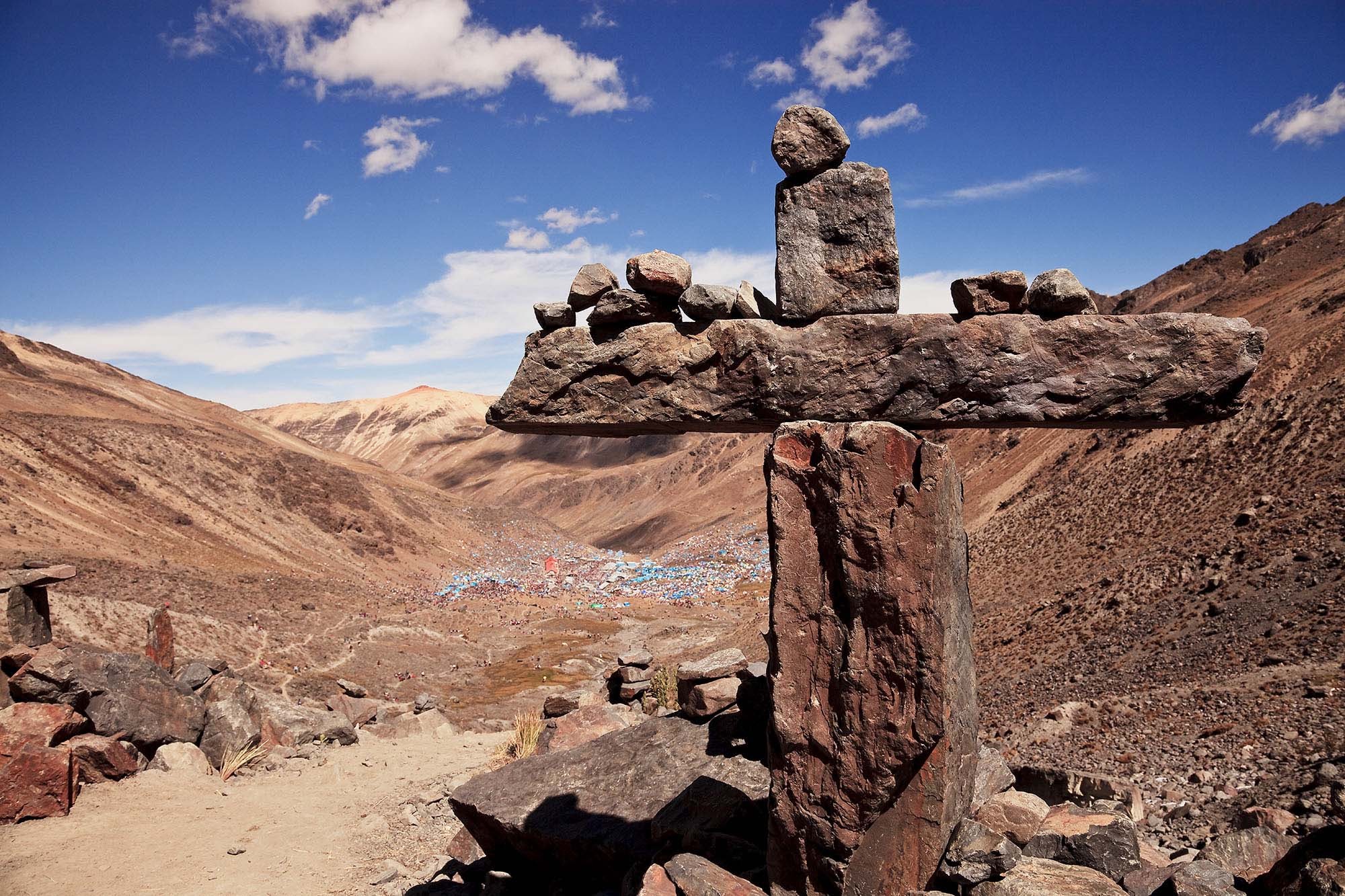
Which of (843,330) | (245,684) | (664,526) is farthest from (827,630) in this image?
(664,526)

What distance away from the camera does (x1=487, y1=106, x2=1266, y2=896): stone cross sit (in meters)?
4.54

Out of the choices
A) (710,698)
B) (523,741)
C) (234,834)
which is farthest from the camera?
(523,741)

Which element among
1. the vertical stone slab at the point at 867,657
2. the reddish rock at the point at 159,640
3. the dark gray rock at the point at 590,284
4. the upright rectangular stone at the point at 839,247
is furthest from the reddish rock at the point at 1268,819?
the reddish rock at the point at 159,640

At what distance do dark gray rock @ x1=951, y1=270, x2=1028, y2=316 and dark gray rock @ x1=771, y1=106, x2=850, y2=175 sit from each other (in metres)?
1.09

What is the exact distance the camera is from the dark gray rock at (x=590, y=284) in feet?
16.8

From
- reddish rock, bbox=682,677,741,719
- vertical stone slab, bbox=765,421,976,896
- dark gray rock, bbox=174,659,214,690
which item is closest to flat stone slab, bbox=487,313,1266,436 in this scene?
vertical stone slab, bbox=765,421,976,896

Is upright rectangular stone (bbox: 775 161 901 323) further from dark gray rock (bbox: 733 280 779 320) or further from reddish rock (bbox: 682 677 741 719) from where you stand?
reddish rock (bbox: 682 677 741 719)

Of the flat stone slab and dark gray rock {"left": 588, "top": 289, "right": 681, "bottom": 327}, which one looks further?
dark gray rock {"left": 588, "top": 289, "right": 681, "bottom": 327}

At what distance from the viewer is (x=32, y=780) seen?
1092cm

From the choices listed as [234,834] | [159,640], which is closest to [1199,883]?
[234,834]

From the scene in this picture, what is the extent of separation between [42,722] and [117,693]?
1.36 metres

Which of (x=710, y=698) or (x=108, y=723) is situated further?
(x=108, y=723)

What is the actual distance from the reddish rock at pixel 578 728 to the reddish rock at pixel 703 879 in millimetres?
6164

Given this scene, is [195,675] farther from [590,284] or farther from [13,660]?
[590,284]
